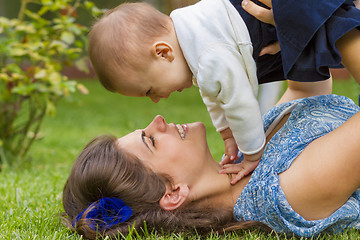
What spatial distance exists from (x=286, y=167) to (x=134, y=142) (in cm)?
73

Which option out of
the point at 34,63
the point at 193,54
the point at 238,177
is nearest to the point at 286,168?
the point at 238,177

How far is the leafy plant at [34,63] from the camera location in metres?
4.09

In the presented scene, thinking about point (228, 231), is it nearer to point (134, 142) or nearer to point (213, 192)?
point (213, 192)

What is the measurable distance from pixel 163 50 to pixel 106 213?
2.61 feet

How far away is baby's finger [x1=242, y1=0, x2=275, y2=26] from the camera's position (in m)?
2.28

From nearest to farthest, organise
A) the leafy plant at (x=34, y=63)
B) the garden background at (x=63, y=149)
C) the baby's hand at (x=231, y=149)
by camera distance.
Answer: the garden background at (x=63, y=149) < the baby's hand at (x=231, y=149) < the leafy plant at (x=34, y=63)

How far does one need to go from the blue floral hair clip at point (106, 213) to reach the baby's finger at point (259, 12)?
1056mm

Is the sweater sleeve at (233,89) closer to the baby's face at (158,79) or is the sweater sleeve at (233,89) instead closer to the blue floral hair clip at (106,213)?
the baby's face at (158,79)

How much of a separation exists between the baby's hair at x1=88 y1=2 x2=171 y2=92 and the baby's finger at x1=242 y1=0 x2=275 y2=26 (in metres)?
0.40

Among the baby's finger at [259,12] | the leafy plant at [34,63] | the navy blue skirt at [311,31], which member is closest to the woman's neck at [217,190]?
the navy blue skirt at [311,31]

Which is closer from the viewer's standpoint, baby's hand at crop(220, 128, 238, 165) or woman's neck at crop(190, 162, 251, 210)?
woman's neck at crop(190, 162, 251, 210)

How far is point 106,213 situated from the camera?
2303 millimetres

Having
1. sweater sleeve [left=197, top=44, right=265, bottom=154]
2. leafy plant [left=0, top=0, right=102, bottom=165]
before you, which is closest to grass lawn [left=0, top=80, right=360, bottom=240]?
leafy plant [left=0, top=0, right=102, bottom=165]

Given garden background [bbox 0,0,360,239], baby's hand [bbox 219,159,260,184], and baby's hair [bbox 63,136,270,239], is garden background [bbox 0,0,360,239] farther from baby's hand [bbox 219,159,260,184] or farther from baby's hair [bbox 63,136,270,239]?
baby's hand [bbox 219,159,260,184]
